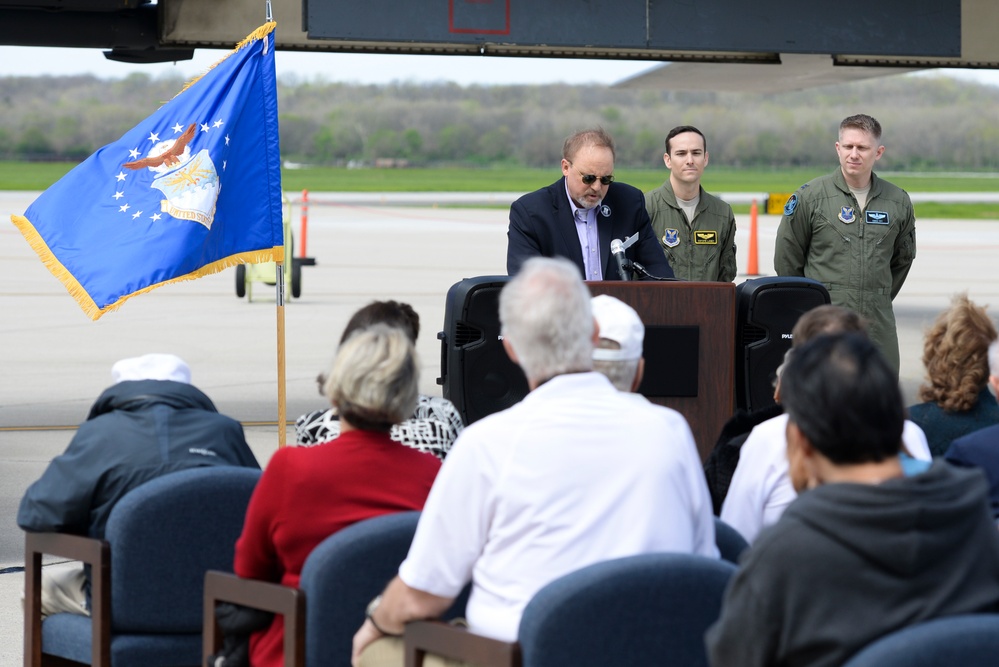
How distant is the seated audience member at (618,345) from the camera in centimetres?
311

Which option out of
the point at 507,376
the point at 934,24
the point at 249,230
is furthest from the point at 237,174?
the point at 934,24

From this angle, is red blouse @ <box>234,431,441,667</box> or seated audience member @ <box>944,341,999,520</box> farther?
seated audience member @ <box>944,341,999,520</box>

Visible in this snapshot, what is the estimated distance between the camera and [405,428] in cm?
374

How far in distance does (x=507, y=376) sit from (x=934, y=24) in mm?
4152

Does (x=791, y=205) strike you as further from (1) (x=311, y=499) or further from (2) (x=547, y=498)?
(2) (x=547, y=498)

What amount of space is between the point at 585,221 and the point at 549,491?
3.43 metres

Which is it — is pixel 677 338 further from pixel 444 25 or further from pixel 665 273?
pixel 444 25

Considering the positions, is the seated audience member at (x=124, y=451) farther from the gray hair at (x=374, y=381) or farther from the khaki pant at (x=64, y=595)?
the gray hair at (x=374, y=381)

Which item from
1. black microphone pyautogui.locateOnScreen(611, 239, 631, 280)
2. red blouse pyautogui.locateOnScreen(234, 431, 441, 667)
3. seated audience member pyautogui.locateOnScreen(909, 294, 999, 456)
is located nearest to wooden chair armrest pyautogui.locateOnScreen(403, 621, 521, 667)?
red blouse pyautogui.locateOnScreen(234, 431, 441, 667)

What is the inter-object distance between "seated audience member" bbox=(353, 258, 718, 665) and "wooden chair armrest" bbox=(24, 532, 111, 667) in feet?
3.08

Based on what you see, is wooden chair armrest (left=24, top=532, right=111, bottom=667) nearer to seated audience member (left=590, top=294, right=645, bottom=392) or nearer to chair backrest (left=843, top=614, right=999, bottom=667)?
seated audience member (left=590, top=294, right=645, bottom=392)

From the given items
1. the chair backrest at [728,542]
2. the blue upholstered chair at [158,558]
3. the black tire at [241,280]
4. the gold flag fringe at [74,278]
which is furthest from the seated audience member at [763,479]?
the black tire at [241,280]

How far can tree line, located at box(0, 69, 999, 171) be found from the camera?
114375 millimetres

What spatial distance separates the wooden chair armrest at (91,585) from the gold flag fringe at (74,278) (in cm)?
181
